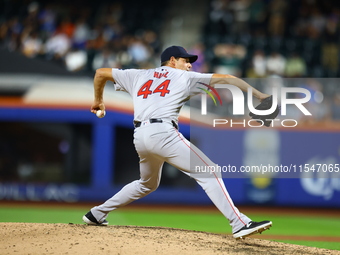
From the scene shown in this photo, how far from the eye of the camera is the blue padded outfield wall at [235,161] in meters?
10.6

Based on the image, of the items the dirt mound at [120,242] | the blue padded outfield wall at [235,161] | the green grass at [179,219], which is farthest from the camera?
the blue padded outfield wall at [235,161]

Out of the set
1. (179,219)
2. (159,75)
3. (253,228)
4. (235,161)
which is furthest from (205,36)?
(253,228)

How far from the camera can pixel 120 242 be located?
448cm

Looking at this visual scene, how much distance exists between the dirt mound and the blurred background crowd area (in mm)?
6257

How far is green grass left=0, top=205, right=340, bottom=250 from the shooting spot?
26.2 feet

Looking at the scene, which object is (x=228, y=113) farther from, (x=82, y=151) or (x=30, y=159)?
(x=30, y=159)

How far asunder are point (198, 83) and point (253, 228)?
1.35 metres

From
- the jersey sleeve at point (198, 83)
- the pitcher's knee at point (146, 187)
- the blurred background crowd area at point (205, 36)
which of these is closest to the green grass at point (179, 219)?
the blurred background crowd area at point (205, 36)

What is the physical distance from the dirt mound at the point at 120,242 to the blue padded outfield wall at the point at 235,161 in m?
5.65

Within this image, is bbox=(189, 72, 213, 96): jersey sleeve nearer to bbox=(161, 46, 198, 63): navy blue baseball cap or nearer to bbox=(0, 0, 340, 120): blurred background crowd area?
bbox=(161, 46, 198, 63): navy blue baseball cap

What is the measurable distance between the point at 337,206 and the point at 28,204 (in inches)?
244

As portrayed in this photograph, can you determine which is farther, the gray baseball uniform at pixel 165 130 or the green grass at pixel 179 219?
the green grass at pixel 179 219

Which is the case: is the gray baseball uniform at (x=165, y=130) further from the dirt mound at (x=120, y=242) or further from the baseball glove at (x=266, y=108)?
the baseball glove at (x=266, y=108)

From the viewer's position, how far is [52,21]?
13203 mm
